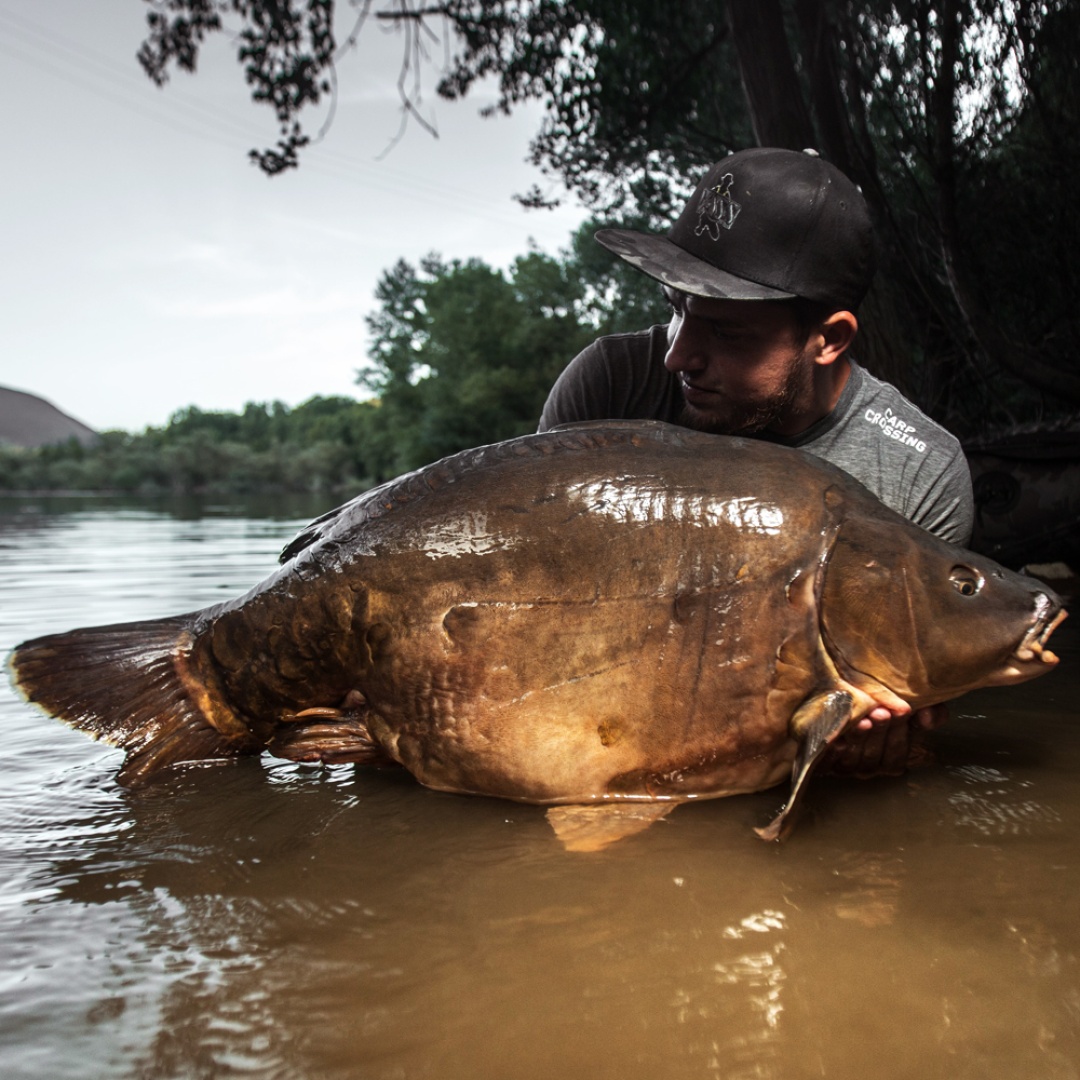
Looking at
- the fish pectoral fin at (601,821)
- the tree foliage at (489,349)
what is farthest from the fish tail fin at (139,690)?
the tree foliage at (489,349)

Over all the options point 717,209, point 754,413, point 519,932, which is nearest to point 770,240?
point 717,209

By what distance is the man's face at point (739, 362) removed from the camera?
9.34 feet

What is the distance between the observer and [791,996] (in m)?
1.58

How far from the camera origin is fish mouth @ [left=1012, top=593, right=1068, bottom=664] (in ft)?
7.39

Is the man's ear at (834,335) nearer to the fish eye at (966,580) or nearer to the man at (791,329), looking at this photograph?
the man at (791,329)

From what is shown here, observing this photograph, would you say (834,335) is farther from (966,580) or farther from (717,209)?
(966,580)

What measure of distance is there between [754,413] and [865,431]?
0.42m

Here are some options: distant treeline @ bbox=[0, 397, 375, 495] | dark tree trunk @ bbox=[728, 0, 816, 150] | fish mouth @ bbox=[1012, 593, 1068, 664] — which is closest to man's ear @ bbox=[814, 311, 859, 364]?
fish mouth @ bbox=[1012, 593, 1068, 664]

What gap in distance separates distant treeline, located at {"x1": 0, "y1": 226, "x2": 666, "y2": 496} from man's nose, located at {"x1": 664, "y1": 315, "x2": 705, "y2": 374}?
28.4 meters

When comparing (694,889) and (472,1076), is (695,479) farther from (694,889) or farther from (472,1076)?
(472,1076)

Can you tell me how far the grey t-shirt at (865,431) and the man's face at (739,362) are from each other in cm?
21

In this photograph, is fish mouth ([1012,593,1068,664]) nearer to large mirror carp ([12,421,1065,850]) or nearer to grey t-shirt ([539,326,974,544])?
large mirror carp ([12,421,1065,850])

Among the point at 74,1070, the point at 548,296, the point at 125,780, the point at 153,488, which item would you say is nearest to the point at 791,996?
the point at 74,1070

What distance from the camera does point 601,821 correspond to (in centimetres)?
222
